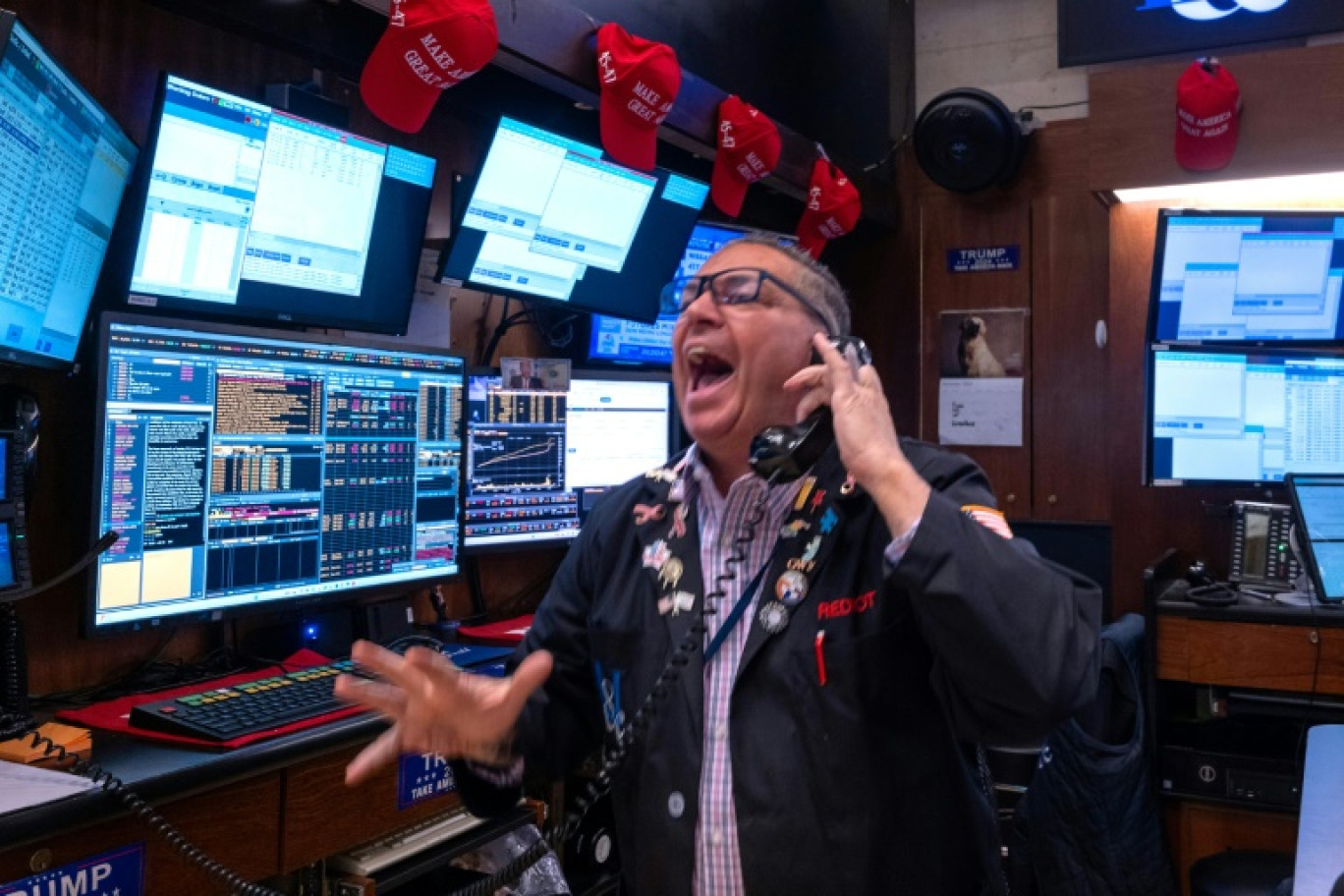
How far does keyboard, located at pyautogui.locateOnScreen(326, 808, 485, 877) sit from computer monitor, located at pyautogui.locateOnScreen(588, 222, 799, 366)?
152 cm

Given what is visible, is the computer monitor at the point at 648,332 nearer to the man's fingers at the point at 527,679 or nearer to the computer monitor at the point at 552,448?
the computer monitor at the point at 552,448

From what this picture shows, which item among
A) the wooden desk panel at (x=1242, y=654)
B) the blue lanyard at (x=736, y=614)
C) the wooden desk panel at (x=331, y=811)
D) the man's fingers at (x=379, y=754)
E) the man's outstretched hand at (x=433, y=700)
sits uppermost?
the blue lanyard at (x=736, y=614)

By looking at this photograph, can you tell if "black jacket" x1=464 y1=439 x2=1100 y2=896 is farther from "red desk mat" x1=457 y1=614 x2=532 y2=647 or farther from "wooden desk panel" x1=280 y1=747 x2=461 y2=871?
"red desk mat" x1=457 y1=614 x2=532 y2=647

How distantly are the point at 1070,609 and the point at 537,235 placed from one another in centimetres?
198

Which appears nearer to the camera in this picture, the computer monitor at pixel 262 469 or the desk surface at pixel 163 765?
the desk surface at pixel 163 765

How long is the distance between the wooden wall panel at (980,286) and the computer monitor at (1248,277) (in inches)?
39.4

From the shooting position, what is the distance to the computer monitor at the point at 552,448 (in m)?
2.87

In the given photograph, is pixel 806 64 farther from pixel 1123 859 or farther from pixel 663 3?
pixel 1123 859

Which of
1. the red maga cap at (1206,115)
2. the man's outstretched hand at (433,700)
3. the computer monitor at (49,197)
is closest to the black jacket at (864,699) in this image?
the man's outstretched hand at (433,700)

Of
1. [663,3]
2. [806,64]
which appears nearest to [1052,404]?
[806,64]

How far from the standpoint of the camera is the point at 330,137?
2348mm

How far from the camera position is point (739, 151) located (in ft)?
11.1

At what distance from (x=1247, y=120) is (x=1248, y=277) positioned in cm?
47

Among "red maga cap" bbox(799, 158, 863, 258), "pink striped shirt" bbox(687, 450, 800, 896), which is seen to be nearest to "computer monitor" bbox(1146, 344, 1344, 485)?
"red maga cap" bbox(799, 158, 863, 258)
